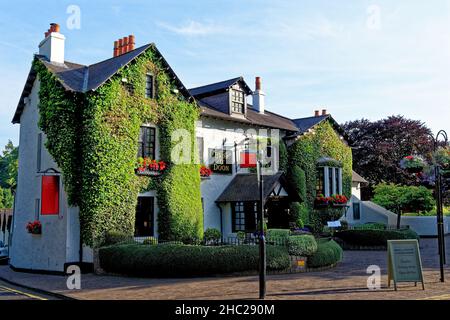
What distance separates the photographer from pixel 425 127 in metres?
49.7

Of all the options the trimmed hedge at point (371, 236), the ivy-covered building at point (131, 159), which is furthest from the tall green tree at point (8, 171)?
the trimmed hedge at point (371, 236)

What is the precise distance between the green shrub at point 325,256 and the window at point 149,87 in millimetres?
10372

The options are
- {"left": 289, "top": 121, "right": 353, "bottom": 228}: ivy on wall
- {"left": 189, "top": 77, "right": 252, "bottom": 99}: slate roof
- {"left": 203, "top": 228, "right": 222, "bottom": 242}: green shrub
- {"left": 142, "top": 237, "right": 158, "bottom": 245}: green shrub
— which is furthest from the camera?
{"left": 289, "top": 121, "right": 353, "bottom": 228}: ivy on wall

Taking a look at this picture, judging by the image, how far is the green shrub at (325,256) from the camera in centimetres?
1824

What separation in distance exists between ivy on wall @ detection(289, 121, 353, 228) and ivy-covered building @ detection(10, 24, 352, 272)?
0.55m

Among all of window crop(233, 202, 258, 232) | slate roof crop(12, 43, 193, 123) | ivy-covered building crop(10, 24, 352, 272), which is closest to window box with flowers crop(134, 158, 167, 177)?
ivy-covered building crop(10, 24, 352, 272)

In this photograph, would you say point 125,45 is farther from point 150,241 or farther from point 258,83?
point 150,241

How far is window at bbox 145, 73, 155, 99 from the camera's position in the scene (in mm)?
22453

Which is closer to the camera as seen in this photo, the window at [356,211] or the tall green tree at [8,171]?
the window at [356,211]

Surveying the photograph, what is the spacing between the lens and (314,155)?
30578 mm

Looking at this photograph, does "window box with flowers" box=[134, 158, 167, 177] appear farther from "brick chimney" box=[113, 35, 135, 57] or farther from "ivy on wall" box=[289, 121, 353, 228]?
"ivy on wall" box=[289, 121, 353, 228]

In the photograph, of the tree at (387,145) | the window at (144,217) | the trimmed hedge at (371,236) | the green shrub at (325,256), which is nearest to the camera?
the green shrub at (325,256)

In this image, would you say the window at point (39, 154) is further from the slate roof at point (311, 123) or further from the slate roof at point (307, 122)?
the slate roof at point (307, 122)
